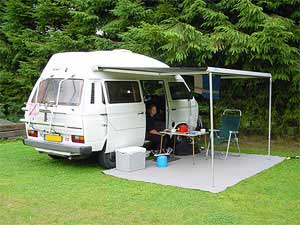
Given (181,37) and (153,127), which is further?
(181,37)

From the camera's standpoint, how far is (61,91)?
748 centimetres

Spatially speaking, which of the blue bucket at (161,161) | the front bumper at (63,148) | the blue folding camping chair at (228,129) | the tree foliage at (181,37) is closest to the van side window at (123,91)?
the front bumper at (63,148)

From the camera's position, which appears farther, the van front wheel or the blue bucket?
the blue bucket

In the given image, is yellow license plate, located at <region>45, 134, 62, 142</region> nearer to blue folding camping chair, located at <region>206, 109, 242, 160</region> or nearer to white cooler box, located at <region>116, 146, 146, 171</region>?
white cooler box, located at <region>116, 146, 146, 171</region>

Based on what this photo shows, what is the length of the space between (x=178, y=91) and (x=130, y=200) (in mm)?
4130

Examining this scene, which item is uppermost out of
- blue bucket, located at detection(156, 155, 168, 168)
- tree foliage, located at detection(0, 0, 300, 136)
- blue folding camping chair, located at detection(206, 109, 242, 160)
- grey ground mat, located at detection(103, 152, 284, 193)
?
tree foliage, located at detection(0, 0, 300, 136)

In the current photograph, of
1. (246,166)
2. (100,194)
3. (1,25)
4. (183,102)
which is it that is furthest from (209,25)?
(1,25)

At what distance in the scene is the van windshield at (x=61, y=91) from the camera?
7.31 meters

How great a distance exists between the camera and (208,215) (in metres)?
5.01

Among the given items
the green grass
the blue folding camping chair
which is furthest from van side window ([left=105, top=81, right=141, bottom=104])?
the blue folding camping chair

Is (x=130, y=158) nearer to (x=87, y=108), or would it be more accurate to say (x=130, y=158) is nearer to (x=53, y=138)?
(x=87, y=108)

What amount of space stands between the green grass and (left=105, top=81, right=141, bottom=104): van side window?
139 cm

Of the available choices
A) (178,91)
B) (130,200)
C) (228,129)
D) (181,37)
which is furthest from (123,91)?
(130,200)

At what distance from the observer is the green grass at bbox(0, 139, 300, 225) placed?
16.1ft
